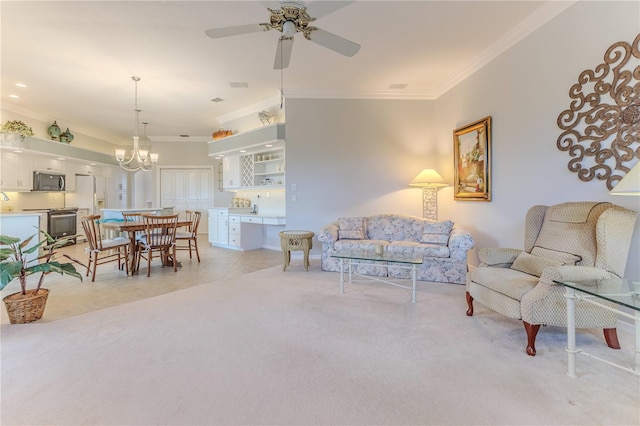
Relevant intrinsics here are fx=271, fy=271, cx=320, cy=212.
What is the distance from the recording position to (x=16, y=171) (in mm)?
5352

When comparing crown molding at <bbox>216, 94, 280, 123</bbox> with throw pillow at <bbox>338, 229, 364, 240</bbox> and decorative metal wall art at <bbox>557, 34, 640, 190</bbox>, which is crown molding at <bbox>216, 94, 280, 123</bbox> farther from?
decorative metal wall art at <bbox>557, 34, 640, 190</bbox>

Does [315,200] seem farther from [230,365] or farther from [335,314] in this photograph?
[230,365]

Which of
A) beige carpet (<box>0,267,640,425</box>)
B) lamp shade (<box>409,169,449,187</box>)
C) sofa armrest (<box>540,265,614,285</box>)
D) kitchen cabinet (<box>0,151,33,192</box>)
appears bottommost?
beige carpet (<box>0,267,640,425</box>)

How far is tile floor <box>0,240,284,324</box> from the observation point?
9.17 ft

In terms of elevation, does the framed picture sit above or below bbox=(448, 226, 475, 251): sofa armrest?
above

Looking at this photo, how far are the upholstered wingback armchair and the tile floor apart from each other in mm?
3112

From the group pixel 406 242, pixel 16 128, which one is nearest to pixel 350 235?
pixel 406 242

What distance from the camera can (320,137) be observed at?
16.0 feet

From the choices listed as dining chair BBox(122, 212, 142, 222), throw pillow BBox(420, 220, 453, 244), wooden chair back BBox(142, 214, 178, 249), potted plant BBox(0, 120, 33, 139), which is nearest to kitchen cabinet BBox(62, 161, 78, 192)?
potted plant BBox(0, 120, 33, 139)

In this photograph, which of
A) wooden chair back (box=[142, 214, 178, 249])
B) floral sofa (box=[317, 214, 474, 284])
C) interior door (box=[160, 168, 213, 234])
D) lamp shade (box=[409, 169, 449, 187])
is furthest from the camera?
interior door (box=[160, 168, 213, 234])

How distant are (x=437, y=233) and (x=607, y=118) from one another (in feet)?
6.69

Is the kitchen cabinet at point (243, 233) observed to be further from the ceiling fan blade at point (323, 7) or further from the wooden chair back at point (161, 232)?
the ceiling fan blade at point (323, 7)

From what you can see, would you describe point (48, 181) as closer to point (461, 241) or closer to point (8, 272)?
point (8, 272)

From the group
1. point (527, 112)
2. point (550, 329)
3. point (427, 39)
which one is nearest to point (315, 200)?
point (427, 39)
